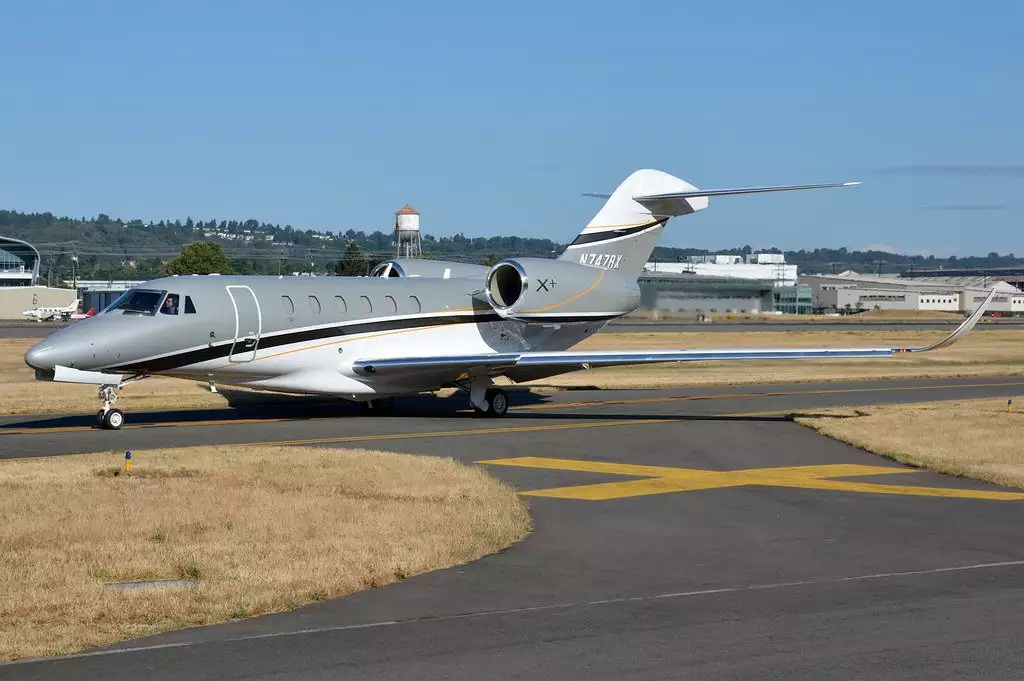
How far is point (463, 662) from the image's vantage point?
8.32m

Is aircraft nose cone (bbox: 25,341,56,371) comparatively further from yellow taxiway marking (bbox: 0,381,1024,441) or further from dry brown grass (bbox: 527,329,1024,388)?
dry brown grass (bbox: 527,329,1024,388)

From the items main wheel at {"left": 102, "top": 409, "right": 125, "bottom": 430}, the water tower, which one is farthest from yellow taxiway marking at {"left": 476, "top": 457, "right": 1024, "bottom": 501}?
the water tower

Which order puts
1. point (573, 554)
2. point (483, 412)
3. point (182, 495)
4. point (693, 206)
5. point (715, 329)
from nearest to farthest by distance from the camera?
1. point (573, 554)
2. point (182, 495)
3. point (483, 412)
4. point (693, 206)
5. point (715, 329)

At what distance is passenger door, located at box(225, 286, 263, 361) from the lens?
78.1 feet

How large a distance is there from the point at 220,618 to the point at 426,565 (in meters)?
2.58

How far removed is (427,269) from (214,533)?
17971mm

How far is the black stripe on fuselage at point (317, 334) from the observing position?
2289 centimetres

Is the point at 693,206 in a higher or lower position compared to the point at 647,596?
higher

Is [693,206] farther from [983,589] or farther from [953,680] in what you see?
[953,680]

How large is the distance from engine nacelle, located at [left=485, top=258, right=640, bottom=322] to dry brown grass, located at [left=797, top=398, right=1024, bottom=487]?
5.74m

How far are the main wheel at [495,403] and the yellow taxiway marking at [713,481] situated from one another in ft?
24.0

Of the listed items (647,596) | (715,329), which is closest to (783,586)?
(647,596)

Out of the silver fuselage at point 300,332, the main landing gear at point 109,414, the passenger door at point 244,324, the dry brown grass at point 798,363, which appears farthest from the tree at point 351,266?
the main landing gear at point 109,414

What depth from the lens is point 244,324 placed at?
23.9 m
